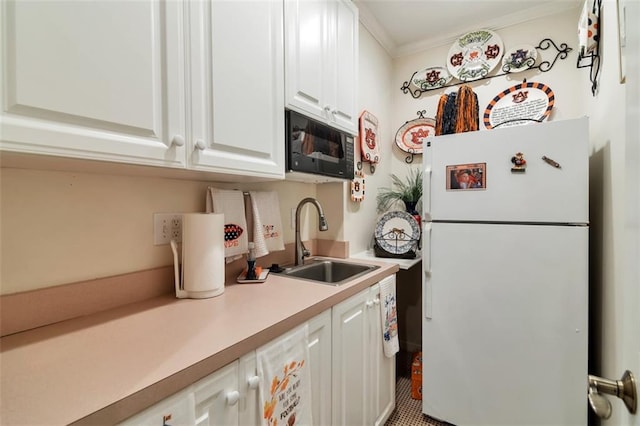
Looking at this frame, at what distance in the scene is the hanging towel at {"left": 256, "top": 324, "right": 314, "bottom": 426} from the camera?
2.65 feet

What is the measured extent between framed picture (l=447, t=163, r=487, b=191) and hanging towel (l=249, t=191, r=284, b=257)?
99 cm

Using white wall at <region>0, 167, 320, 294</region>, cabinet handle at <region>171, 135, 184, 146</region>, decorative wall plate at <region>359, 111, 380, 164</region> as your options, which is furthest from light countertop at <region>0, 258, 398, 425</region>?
decorative wall plate at <region>359, 111, 380, 164</region>

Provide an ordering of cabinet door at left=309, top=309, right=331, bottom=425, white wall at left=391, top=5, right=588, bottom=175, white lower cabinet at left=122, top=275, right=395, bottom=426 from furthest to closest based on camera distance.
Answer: white wall at left=391, top=5, right=588, bottom=175 < cabinet door at left=309, top=309, right=331, bottom=425 < white lower cabinet at left=122, top=275, right=395, bottom=426

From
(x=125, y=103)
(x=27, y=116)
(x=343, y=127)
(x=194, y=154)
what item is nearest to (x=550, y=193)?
(x=343, y=127)

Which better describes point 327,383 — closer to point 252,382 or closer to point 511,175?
point 252,382

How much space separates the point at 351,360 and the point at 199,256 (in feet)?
2.58

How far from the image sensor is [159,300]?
3.43 feet

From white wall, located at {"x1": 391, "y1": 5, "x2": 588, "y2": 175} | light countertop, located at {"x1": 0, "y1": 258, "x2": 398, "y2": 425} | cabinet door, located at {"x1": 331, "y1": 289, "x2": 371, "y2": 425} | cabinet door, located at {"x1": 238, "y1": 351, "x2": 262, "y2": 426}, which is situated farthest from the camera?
white wall, located at {"x1": 391, "y1": 5, "x2": 588, "y2": 175}

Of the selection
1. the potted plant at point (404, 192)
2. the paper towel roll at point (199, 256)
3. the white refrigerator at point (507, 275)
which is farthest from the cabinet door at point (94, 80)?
the potted plant at point (404, 192)

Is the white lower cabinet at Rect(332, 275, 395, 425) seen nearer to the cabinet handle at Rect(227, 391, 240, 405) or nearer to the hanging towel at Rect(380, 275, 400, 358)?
the hanging towel at Rect(380, 275, 400, 358)

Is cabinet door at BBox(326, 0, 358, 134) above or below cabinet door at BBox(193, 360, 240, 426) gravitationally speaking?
above

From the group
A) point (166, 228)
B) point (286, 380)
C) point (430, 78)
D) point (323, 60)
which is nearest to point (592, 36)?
point (430, 78)

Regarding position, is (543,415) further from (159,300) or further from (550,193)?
(159,300)

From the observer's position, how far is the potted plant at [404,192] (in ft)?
7.38
